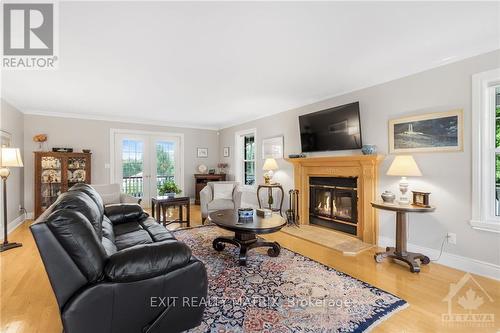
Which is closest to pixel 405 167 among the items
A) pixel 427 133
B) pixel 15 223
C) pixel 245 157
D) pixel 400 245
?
pixel 427 133

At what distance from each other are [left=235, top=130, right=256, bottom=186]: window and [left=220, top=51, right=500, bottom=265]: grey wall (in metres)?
3.07

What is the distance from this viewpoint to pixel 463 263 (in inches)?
103

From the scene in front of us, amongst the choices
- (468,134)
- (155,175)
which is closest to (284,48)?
(468,134)

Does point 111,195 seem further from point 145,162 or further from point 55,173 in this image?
point 145,162

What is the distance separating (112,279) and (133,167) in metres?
5.31

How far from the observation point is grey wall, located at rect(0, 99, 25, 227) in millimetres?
4062

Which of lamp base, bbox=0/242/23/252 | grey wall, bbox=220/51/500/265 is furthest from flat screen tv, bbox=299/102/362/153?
lamp base, bbox=0/242/23/252

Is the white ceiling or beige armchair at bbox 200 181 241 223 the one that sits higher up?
the white ceiling

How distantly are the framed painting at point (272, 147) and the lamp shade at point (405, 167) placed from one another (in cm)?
253

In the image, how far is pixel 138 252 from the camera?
1496 millimetres

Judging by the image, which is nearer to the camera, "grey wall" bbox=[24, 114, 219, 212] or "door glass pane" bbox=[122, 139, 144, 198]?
"grey wall" bbox=[24, 114, 219, 212]

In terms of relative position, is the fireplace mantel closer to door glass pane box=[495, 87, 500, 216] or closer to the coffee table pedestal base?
door glass pane box=[495, 87, 500, 216]

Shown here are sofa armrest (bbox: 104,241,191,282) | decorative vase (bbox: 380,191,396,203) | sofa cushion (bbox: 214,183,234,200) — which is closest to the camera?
sofa armrest (bbox: 104,241,191,282)

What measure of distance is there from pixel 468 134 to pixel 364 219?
1606 millimetres
